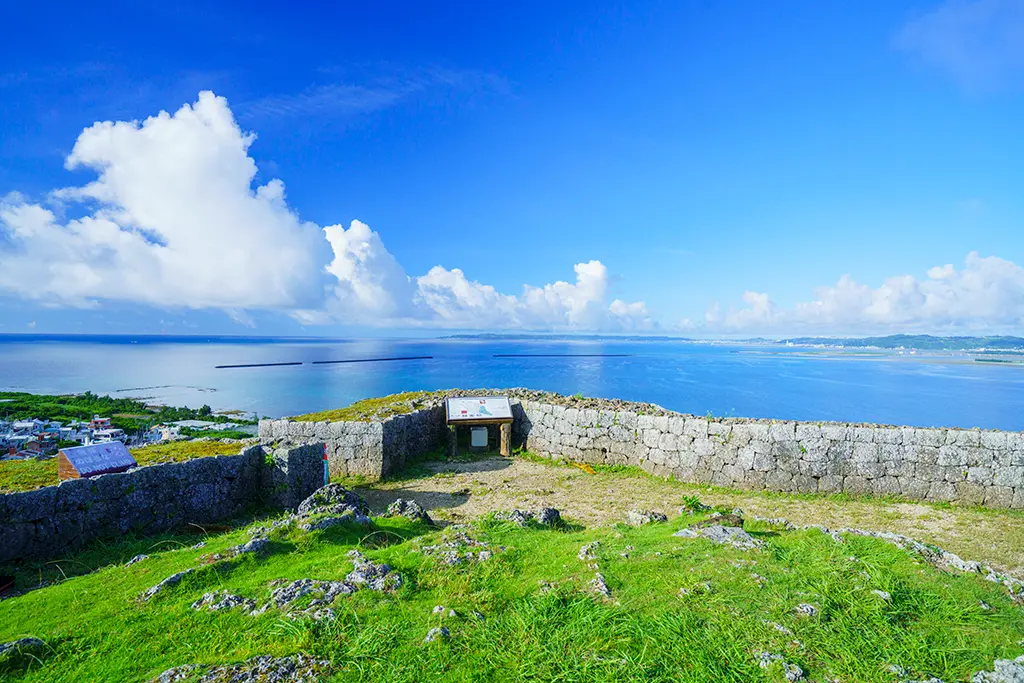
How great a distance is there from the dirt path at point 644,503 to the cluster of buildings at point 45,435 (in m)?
18.4

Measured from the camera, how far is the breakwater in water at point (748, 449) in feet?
38.6

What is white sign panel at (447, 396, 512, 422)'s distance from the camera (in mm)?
17719

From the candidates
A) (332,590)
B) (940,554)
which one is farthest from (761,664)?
(940,554)

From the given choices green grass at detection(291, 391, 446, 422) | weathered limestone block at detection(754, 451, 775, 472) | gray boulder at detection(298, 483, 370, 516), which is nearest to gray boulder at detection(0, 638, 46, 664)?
gray boulder at detection(298, 483, 370, 516)

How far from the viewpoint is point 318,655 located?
13.0 feet

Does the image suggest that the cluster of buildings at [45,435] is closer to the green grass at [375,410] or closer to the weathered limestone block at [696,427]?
the green grass at [375,410]

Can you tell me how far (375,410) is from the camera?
1764cm

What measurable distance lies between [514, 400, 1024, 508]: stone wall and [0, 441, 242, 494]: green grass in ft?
37.9

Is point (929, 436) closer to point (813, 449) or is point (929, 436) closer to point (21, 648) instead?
point (813, 449)

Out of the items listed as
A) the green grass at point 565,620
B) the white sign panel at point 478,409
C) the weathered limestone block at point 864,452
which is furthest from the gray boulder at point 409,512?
the weathered limestone block at point 864,452

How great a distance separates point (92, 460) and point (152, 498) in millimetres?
1457

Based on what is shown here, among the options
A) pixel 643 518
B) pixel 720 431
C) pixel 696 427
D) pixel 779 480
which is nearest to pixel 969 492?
pixel 779 480

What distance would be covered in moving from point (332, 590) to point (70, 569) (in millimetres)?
5535

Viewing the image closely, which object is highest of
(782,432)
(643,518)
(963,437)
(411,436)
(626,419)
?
(963,437)
